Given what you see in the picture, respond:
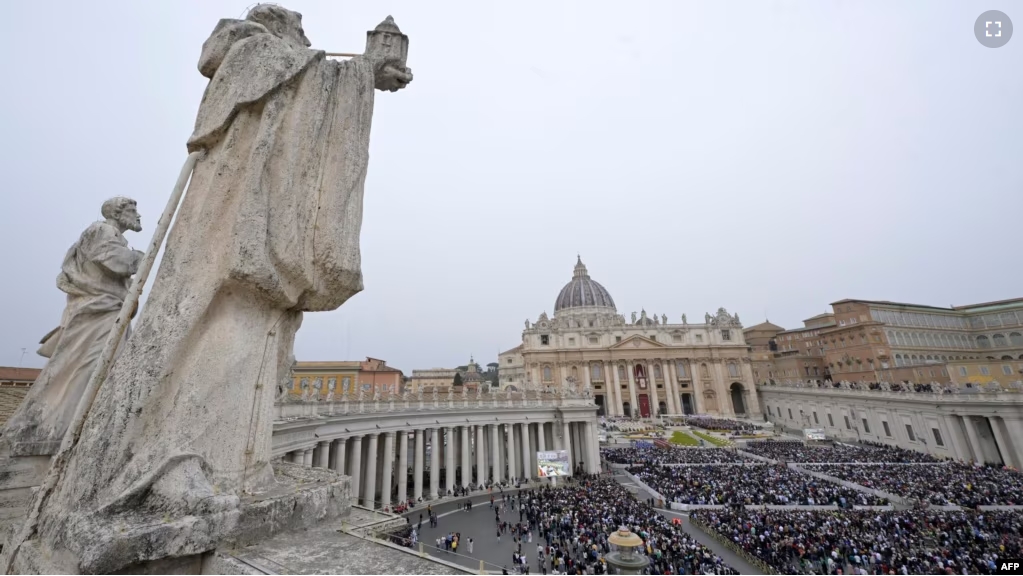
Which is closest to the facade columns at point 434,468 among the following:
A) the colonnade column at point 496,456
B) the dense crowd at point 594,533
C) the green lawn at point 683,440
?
the colonnade column at point 496,456

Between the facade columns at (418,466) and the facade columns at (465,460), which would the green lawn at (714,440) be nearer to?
the facade columns at (465,460)

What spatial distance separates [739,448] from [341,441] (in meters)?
37.6

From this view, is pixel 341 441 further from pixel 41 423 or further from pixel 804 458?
pixel 804 458

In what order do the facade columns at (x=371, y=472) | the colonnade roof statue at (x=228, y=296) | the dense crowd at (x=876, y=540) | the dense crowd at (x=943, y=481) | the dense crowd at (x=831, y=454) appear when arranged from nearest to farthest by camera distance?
the colonnade roof statue at (x=228, y=296)
the dense crowd at (x=876, y=540)
the dense crowd at (x=943, y=481)
the facade columns at (x=371, y=472)
the dense crowd at (x=831, y=454)

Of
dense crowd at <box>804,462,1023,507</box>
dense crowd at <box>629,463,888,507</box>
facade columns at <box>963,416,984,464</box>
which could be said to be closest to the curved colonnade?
dense crowd at <box>629,463,888,507</box>

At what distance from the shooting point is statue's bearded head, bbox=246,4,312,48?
14.1 ft

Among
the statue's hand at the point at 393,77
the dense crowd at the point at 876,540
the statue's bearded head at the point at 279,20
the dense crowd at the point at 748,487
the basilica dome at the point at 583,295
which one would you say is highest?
the basilica dome at the point at 583,295

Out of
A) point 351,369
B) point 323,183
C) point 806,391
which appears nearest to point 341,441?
point 323,183

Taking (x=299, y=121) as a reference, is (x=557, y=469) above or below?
below

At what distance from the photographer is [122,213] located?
488 centimetres

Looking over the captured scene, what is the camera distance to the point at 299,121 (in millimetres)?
3824

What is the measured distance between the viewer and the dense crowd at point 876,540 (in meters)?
14.2

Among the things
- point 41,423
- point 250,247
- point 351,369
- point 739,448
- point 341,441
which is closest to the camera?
point 250,247

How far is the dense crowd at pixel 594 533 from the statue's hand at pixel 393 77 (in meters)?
13.1
